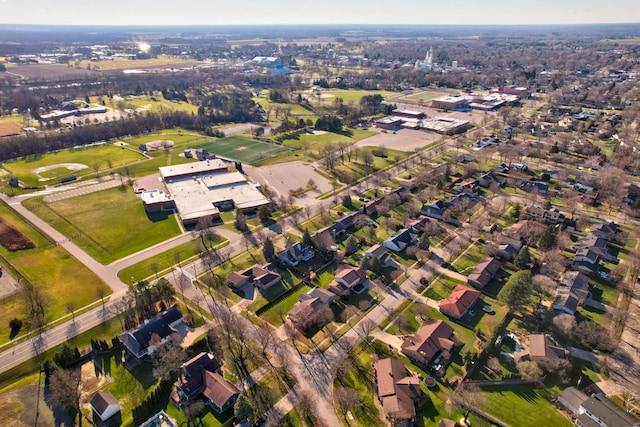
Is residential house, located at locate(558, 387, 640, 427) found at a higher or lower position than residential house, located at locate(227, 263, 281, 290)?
higher

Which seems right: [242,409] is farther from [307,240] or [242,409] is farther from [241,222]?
[241,222]

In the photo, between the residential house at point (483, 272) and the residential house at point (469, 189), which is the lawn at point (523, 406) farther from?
the residential house at point (469, 189)

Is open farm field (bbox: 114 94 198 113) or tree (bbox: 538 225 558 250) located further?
open farm field (bbox: 114 94 198 113)

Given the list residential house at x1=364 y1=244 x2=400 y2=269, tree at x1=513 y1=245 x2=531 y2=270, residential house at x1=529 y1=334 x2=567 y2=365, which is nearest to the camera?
residential house at x1=529 y1=334 x2=567 y2=365

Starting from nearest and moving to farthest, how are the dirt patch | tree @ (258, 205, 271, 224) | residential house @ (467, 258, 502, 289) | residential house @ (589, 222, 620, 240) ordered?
residential house @ (467, 258, 502, 289) < residential house @ (589, 222, 620, 240) < the dirt patch < tree @ (258, 205, 271, 224)

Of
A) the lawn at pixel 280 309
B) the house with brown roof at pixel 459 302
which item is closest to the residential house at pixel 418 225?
the house with brown roof at pixel 459 302

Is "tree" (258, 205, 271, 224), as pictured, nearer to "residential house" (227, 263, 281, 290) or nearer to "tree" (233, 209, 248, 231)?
"tree" (233, 209, 248, 231)

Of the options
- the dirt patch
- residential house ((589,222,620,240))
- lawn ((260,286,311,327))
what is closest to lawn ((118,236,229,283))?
lawn ((260,286,311,327))

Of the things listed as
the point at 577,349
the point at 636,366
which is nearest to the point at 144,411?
the point at 577,349
